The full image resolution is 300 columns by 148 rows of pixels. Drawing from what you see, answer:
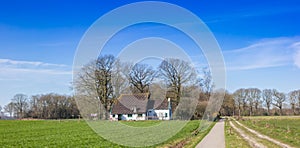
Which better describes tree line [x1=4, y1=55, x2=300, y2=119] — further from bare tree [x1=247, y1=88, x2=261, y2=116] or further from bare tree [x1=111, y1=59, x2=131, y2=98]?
bare tree [x1=247, y1=88, x2=261, y2=116]

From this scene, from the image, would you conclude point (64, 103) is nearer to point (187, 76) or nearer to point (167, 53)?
point (187, 76)

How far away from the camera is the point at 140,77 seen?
17.8 meters

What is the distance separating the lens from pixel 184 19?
13867mm

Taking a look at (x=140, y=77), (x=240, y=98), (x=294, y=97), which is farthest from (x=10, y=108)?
(x=140, y=77)

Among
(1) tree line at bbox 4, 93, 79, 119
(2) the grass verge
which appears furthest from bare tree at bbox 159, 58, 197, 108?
(1) tree line at bbox 4, 93, 79, 119

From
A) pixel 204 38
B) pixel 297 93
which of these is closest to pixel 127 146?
pixel 204 38

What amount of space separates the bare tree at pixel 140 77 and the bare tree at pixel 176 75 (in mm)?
1235

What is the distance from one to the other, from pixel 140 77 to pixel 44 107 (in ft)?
300

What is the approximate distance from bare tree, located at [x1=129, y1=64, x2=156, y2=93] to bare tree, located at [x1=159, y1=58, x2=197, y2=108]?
48.6 inches

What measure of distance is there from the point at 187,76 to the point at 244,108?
2968 inches

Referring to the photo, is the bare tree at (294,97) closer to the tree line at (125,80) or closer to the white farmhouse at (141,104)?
the white farmhouse at (141,104)

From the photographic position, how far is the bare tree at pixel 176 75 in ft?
70.3

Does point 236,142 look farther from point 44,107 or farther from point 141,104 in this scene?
point 44,107

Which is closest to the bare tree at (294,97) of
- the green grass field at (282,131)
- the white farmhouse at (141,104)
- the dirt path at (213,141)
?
the green grass field at (282,131)
